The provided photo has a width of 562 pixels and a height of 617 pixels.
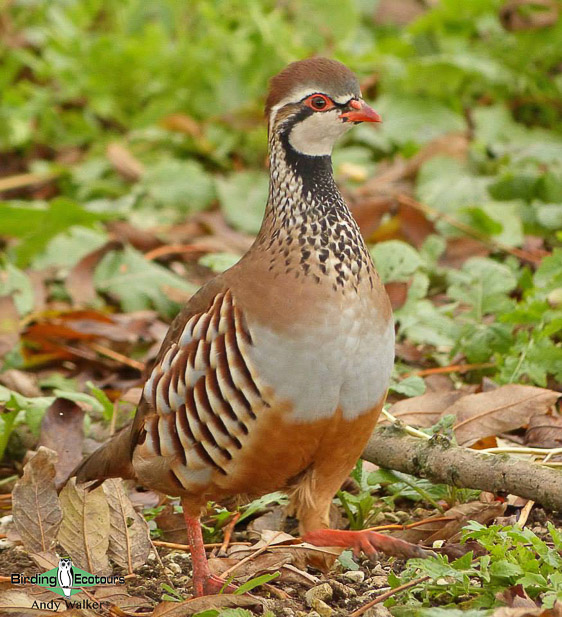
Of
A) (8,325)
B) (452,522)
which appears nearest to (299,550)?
(452,522)

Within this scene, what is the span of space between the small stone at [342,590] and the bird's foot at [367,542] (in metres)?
0.11

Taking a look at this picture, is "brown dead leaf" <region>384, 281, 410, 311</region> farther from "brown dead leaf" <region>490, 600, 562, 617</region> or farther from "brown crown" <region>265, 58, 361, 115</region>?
"brown dead leaf" <region>490, 600, 562, 617</region>

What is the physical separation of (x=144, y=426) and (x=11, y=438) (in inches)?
38.9

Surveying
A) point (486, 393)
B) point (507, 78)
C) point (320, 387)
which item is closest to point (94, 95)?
point (507, 78)

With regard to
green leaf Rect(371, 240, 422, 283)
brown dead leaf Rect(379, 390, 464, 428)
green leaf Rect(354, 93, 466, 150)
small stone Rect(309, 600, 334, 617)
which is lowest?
small stone Rect(309, 600, 334, 617)

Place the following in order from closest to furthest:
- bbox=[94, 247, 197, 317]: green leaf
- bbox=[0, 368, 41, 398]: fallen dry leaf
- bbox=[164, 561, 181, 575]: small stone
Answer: bbox=[164, 561, 181, 575]: small stone
bbox=[0, 368, 41, 398]: fallen dry leaf
bbox=[94, 247, 197, 317]: green leaf

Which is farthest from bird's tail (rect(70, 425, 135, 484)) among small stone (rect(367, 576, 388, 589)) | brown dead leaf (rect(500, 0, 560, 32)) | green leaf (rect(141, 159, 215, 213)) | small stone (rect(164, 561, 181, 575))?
brown dead leaf (rect(500, 0, 560, 32))

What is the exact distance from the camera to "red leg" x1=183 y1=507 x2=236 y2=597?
3.49 m

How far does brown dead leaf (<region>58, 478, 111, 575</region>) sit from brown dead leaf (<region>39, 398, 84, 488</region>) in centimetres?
61

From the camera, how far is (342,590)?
3479mm

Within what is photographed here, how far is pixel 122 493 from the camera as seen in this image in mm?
3842

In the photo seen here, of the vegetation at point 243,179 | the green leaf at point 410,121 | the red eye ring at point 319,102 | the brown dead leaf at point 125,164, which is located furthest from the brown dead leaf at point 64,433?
the green leaf at point 410,121

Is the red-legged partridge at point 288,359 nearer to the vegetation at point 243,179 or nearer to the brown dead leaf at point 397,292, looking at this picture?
the vegetation at point 243,179

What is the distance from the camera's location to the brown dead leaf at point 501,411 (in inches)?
161
